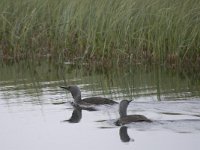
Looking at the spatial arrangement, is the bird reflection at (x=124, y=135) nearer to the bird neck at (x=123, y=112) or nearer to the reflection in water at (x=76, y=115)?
the bird neck at (x=123, y=112)

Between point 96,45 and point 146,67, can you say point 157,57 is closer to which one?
point 146,67

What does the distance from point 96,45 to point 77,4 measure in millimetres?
1181

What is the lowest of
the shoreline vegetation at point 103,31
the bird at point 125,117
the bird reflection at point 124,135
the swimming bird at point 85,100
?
the bird reflection at point 124,135

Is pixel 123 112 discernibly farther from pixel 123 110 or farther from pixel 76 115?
pixel 76 115

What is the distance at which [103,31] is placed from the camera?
1692 cm

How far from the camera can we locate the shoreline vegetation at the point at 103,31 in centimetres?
1595

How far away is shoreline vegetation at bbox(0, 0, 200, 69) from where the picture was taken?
15953 millimetres

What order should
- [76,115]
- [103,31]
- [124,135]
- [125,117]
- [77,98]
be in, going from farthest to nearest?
[103,31] → [77,98] → [76,115] → [125,117] → [124,135]

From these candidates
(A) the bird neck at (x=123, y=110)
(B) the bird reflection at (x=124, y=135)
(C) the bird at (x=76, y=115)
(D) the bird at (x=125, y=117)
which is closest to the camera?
(B) the bird reflection at (x=124, y=135)

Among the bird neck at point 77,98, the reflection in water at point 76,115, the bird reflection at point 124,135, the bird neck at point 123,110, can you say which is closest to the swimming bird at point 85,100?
the bird neck at point 77,98

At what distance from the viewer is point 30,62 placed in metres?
18.6

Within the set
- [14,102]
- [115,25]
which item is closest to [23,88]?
[14,102]

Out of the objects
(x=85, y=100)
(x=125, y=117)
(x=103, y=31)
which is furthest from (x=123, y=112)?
(x=103, y=31)

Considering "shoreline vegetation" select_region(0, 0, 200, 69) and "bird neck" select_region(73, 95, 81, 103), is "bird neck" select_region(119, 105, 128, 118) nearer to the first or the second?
"bird neck" select_region(73, 95, 81, 103)
